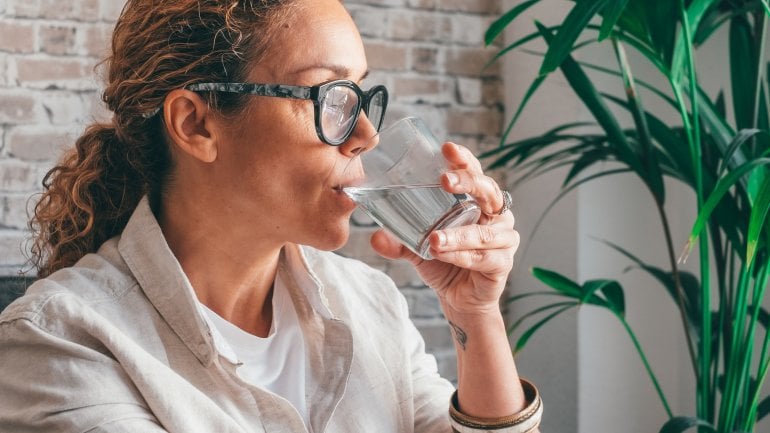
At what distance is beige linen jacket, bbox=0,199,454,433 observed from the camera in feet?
3.28

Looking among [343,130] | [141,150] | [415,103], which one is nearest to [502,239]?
[343,130]

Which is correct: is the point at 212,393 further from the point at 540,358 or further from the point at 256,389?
the point at 540,358

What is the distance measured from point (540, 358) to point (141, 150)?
124 cm

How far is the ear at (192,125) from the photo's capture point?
1181 mm

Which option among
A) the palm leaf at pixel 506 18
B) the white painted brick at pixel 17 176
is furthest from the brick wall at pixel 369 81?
the palm leaf at pixel 506 18

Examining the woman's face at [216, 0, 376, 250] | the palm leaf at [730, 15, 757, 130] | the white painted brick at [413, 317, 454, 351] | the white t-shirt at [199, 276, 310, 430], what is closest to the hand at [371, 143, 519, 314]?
the woman's face at [216, 0, 376, 250]

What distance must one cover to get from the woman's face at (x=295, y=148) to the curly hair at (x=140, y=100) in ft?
0.09

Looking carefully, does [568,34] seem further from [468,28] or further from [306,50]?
[468,28]

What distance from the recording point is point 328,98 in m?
1.15

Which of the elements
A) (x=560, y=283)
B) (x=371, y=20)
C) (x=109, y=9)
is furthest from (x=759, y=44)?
(x=109, y=9)

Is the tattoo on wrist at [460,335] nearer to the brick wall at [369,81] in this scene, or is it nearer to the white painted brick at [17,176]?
the brick wall at [369,81]

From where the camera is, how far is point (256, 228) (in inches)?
47.1

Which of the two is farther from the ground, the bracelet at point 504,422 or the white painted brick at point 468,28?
the white painted brick at point 468,28

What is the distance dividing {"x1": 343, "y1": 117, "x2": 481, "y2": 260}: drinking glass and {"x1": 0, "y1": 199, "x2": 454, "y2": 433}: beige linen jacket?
293 millimetres
